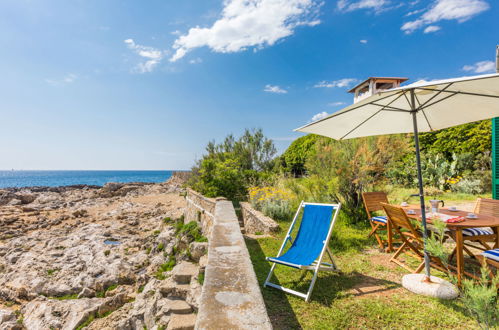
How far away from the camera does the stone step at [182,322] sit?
10.2ft

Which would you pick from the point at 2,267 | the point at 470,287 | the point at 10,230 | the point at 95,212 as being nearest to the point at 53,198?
the point at 95,212

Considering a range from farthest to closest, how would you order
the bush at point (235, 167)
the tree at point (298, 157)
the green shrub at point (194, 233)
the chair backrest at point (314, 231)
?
A: the tree at point (298, 157)
the bush at point (235, 167)
the green shrub at point (194, 233)
the chair backrest at point (314, 231)

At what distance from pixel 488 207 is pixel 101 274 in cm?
851

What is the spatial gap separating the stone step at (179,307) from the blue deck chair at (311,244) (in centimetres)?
114

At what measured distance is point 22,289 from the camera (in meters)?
6.29

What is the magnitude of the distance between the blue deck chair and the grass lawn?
17 centimetres

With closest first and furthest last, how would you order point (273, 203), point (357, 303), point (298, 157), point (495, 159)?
point (357, 303)
point (495, 159)
point (273, 203)
point (298, 157)

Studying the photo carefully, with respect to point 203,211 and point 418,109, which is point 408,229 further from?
point 203,211

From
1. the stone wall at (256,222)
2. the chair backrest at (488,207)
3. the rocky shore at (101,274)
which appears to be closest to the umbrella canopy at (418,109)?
the chair backrest at (488,207)

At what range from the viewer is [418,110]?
316 centimetres

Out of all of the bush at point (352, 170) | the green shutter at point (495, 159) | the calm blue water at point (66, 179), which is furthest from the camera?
the calm blue water at point (66, 179)

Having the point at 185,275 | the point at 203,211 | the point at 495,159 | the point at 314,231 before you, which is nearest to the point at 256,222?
the point at 203,211

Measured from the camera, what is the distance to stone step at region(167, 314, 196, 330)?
3.12m

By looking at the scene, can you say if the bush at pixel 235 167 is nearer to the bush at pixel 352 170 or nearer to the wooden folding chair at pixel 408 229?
the bush at pixel 352 170
